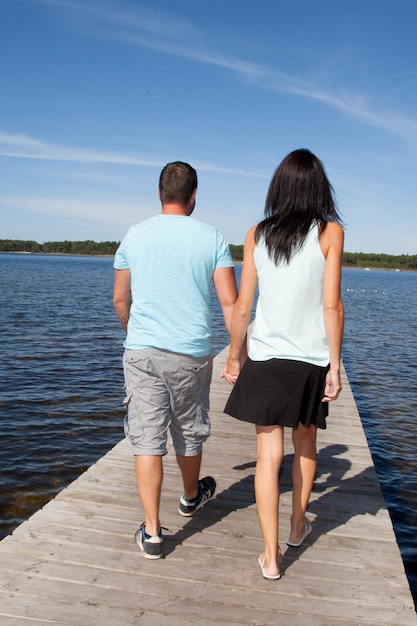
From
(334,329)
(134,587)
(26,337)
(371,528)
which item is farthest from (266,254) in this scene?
(26,337)

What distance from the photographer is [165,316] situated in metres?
3.16

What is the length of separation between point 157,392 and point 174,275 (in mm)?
660

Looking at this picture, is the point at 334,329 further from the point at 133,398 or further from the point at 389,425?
the point at 389,425

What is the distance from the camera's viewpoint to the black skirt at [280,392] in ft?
9.68

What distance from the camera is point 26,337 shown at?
55.3 ft

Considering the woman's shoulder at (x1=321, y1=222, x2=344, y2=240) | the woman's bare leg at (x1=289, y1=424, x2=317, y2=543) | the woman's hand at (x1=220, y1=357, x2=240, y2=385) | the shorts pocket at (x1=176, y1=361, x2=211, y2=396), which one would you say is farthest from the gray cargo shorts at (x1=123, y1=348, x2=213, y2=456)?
the woman's shoulder at (x1=321, y1=222, x2=344, y2=240)

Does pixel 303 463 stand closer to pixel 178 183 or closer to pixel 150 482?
pixel 150 482

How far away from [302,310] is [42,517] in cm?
223

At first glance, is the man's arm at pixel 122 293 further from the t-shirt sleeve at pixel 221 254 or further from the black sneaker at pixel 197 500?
the black sneaker at pixel 197 500

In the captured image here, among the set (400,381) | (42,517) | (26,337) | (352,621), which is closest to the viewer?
(352,621)

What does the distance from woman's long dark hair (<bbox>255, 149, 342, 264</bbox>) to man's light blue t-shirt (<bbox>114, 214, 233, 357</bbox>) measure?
1.10 ft

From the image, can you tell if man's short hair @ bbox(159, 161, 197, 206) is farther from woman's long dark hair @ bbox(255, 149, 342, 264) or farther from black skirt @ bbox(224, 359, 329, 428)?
black skirt @ bbox(224, 359, 329, 428)

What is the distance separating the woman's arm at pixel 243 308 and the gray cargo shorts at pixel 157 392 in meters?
0.24

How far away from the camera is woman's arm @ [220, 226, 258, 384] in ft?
9.77
